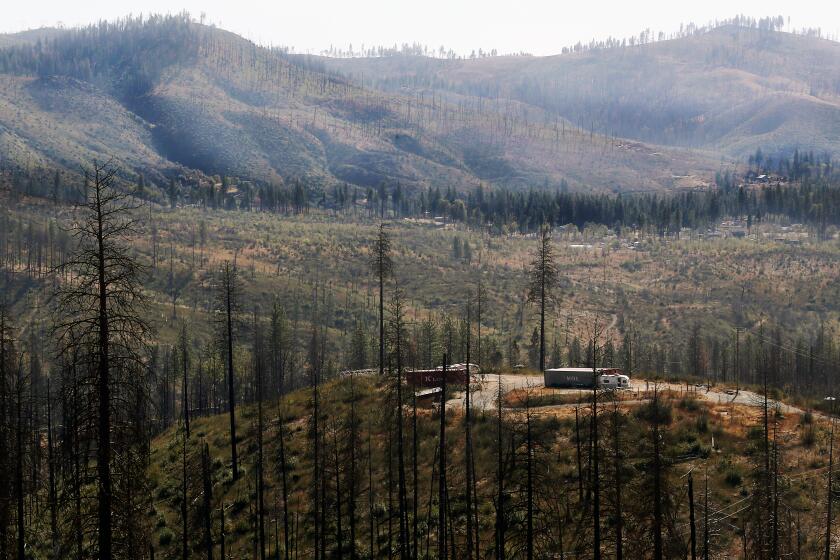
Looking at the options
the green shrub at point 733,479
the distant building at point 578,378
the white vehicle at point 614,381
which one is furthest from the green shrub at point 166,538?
the green shrub at point 733,479

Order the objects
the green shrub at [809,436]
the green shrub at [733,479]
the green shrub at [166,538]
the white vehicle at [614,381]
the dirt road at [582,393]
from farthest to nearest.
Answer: the white vehicle at [614,381] → the dirt road at [582,393] → the green shrub at [166,538] → the green shrub at [809,436] → the green shrub at [733,479]

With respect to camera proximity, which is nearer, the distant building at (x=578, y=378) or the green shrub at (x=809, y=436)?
the green shrub at (x=809, y=436)

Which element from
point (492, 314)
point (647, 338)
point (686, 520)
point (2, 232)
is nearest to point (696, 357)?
point (647, 338)

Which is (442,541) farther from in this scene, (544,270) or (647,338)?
(647,338)

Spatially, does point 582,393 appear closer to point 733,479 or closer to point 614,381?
point 614,381

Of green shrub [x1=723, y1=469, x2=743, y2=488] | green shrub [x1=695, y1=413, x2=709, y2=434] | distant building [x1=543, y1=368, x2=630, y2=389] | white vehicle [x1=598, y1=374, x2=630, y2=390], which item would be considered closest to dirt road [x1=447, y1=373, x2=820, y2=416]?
white vehicle [x1=598, y1=374, x2=630, y2=390]

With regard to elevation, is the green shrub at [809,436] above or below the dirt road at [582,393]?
above

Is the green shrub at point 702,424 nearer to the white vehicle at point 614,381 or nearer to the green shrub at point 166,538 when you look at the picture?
the white vehicle at point 614,381

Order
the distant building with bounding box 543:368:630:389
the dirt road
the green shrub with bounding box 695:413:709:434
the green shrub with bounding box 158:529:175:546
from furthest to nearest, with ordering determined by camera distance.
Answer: the distant building with bounding box 543:368:630:389
the dirt road
the green shrub with bounding box 158:529:175:546
the green shrub with bounding box 695:413:709:434

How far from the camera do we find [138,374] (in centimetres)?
2348

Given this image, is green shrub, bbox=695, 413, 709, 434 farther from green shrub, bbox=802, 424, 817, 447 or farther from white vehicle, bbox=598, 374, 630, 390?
white vehicle, bbox=598, 374, 630, 390

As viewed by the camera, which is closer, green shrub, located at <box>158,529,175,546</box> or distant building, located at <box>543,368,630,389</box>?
green shrub, located at <box>158,529,175,546</box>

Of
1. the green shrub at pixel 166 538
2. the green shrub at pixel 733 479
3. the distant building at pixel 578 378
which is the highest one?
the distant building at pixel 578 378

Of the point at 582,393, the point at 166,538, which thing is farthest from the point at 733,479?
the point at 166,538
